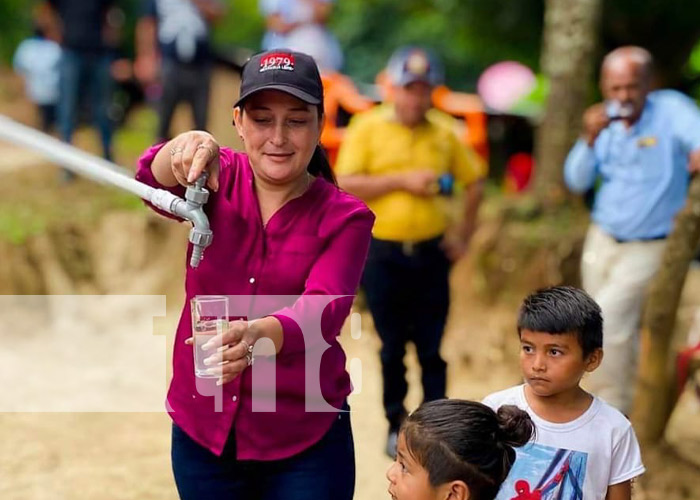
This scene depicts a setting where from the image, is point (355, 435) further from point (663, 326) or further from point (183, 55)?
point (183, 55)

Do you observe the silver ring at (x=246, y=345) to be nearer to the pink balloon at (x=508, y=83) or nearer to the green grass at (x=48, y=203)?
the green grass at (x=48, y=203)

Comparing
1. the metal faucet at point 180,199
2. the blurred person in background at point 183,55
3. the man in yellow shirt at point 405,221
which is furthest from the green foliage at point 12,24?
the metal faucet at point 180,199

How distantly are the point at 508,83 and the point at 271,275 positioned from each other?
38.3 ft

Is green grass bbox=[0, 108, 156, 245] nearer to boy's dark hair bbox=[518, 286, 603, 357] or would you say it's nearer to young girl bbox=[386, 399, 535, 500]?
boy's dark hair bbox=[518, 286, 603, 357]

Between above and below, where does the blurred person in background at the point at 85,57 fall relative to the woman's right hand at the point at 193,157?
above

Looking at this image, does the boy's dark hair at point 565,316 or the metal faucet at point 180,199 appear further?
the boy's dark hair at point 565,316

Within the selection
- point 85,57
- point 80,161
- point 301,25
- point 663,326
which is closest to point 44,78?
point 85,57

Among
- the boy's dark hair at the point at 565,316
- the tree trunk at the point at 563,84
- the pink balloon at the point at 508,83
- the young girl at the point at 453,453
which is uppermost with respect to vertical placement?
the pink balloon at the point at 508,83

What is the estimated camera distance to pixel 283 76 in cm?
224

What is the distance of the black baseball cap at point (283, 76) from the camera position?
7.32 feet

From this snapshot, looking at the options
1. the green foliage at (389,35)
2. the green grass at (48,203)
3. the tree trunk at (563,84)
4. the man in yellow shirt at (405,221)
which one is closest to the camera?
the man in yellow shirt at (405,221)

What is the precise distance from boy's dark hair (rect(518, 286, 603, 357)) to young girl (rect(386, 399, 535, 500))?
46 cm

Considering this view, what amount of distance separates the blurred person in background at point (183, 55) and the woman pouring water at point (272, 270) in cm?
601

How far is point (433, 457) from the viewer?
2170 mm
